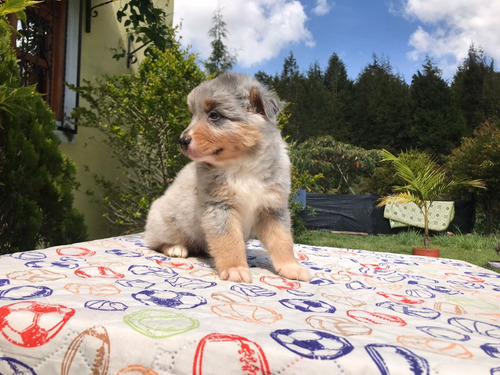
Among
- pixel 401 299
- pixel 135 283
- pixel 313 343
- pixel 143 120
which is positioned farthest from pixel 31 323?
pixel 143 120

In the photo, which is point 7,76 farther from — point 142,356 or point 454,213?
point 454,213

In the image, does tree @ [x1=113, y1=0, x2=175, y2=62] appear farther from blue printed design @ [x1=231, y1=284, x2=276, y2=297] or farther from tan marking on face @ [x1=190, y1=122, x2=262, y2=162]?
blue printed design @ [x1=231, y1=284, x2=276, y2=297]

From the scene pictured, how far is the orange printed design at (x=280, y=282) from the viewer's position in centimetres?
192

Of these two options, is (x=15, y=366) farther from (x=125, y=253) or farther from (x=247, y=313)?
(x=125, y=253)

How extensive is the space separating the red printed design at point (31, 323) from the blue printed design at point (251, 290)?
0.71 metres

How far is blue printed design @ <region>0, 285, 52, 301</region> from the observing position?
56.8 inches

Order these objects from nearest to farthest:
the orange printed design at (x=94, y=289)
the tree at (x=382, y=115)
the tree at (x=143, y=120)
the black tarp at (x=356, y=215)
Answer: the orange printed design at (x=94, y=289)
the tree at (x=143, y=120)
the black tarp at (x=356, y=215)
the tree at (x=382, y=115)

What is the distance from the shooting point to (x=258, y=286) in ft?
6.18

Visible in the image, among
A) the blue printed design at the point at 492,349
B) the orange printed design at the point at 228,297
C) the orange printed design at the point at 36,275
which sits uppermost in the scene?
the blue printed design at the point at 492,349

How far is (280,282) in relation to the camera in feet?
6.59

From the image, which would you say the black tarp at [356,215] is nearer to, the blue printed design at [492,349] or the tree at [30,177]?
the tree at [30,177]

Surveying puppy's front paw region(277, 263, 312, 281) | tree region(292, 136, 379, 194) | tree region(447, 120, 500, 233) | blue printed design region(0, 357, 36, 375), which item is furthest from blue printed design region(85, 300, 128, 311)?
tree region(292, 136, 379, 194)

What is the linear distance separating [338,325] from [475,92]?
34.9 m

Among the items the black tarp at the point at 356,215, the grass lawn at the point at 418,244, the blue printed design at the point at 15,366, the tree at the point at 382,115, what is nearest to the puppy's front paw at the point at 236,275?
the blue printed design at the point at 15,366
